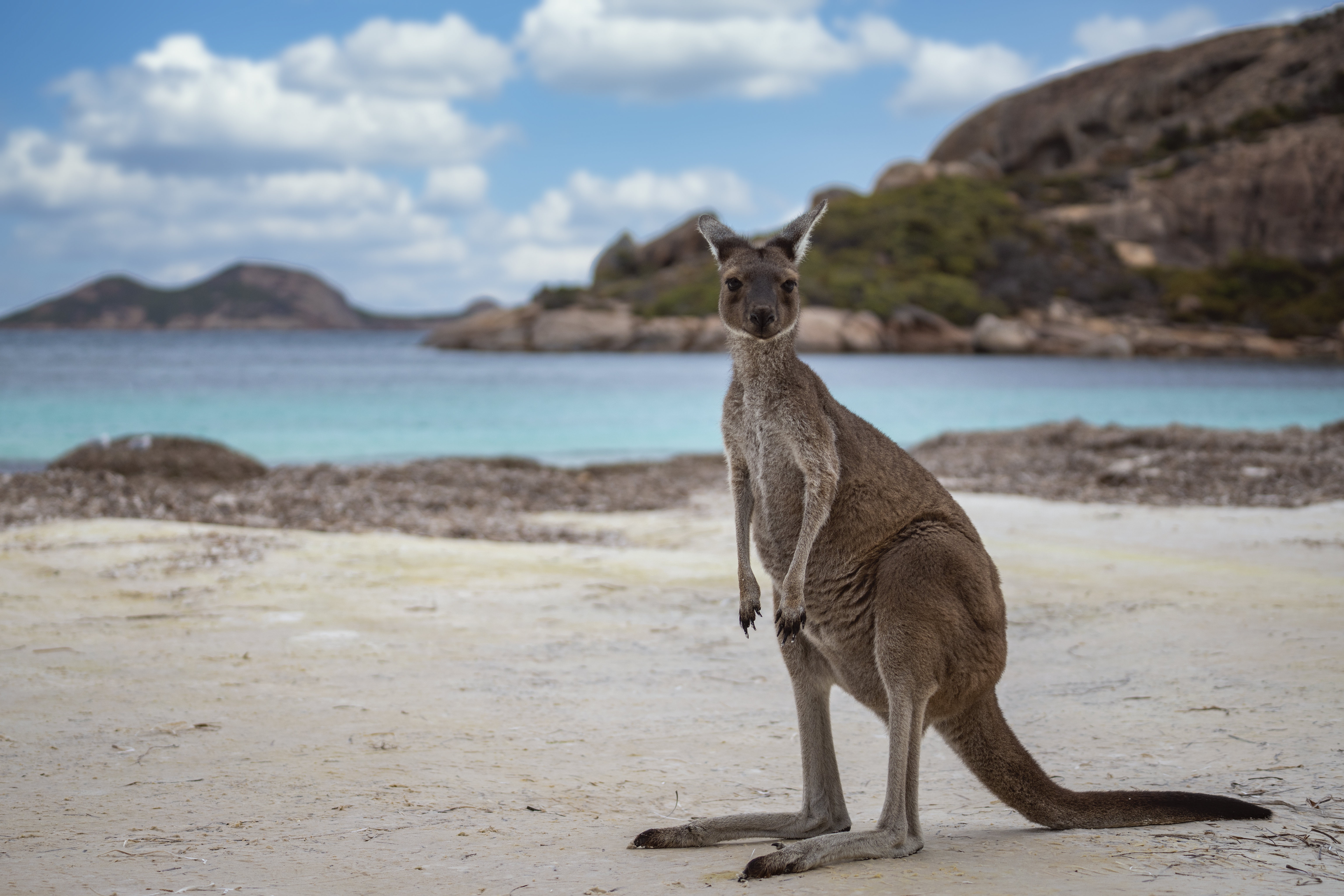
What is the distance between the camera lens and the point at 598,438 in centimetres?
2203

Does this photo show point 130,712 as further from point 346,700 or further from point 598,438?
point 598,438

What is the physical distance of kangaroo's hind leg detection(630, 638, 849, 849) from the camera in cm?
301

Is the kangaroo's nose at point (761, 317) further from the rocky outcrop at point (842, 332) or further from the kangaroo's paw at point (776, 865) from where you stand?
the rocky outcrop at point (842, 332)

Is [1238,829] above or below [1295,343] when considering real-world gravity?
below

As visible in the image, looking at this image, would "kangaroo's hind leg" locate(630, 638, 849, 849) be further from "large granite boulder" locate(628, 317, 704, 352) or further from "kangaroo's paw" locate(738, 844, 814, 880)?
"large granite boulder" locate(628, 317, 704, 352)

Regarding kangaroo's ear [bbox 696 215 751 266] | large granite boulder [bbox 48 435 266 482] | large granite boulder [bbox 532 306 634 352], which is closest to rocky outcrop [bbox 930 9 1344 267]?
large granite boulder [bbox 532 306 634 352]

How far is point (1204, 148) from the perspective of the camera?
2808 inches

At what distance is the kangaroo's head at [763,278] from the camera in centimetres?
312

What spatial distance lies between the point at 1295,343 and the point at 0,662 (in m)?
55.2

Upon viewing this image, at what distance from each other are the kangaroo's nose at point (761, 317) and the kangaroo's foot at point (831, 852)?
1.40 meters

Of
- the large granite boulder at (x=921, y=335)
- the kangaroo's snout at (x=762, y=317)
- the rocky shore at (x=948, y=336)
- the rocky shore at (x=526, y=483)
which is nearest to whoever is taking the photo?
the kangaroo's snout at (x=762, y=317)

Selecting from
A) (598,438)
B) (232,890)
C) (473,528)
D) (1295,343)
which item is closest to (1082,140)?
(1295,343)

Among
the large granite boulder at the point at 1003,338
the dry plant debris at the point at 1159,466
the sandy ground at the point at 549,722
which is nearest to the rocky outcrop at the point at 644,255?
the large granite boulder at the point at 1003,338

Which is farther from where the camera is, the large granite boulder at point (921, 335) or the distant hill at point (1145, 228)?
the distant hill at point (1145, 228)
